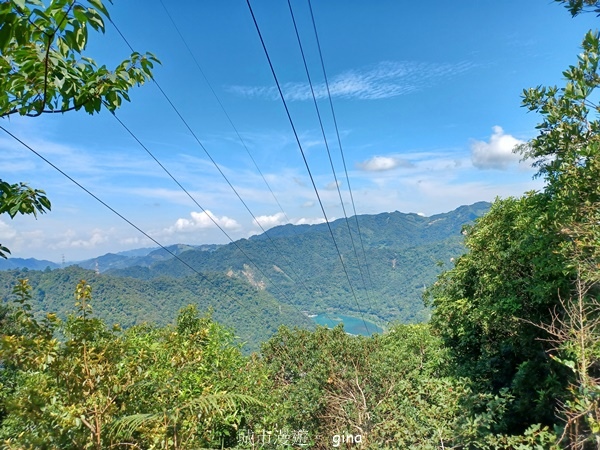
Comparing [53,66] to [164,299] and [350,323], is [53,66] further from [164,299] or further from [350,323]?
[350,323]

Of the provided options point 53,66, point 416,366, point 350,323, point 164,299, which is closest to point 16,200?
point 53,66

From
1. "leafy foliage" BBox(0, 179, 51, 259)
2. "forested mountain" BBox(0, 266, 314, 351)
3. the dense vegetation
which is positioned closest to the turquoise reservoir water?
"forested mountain" BBox(0, 266, 314, 351)

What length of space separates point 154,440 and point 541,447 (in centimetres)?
309

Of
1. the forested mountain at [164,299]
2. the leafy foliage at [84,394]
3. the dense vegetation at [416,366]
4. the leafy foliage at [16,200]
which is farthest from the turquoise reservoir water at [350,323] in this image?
the leafy foliage at [16,200]

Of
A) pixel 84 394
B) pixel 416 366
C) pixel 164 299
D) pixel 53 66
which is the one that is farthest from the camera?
pixel 164 299

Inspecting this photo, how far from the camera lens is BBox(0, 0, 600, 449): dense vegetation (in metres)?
2.16

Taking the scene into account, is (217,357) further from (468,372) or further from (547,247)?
(468,372)

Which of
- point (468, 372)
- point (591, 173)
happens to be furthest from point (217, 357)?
point (468, 372)

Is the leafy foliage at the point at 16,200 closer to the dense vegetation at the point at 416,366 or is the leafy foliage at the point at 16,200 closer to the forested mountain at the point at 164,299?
the dense vegetation at the point at 416,366

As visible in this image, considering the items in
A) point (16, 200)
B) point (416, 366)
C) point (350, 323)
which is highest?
point (16, 200)

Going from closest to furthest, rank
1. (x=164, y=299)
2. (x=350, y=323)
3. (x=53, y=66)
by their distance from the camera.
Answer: (x=53, y=66) → (x=164, y=299) → (x=350, y=323)

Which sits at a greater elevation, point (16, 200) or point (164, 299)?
point (16, 200)

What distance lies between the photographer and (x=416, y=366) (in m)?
12.0

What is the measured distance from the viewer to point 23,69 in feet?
4.80
